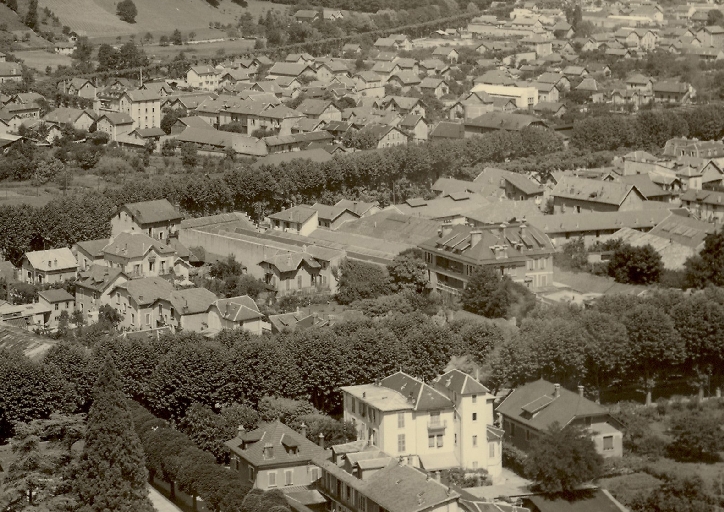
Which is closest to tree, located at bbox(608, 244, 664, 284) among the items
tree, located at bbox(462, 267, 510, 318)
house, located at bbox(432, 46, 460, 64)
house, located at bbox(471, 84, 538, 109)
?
tree, located at bbox(462, 267, 510, 318)

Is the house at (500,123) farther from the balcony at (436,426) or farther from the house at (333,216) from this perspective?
the balcony at (436,426)

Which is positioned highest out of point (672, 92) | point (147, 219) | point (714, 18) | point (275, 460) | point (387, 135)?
point (275, 460)

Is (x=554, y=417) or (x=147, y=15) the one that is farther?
(x=147, y=15)

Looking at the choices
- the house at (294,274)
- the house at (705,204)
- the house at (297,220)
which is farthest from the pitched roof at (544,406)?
the house at (705,204)

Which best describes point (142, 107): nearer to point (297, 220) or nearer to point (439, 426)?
point (297, 220)

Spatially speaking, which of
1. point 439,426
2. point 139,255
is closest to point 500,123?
point 139,255
